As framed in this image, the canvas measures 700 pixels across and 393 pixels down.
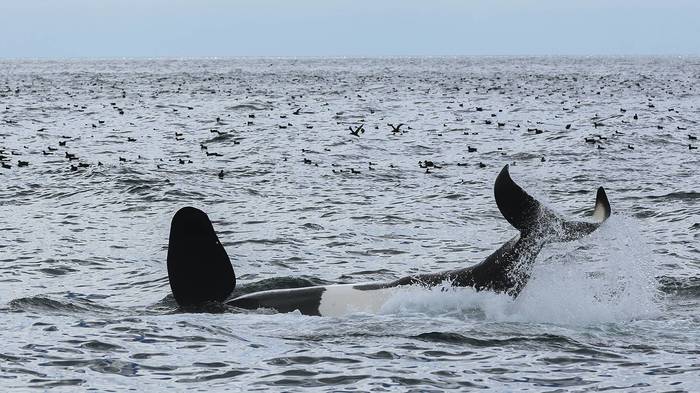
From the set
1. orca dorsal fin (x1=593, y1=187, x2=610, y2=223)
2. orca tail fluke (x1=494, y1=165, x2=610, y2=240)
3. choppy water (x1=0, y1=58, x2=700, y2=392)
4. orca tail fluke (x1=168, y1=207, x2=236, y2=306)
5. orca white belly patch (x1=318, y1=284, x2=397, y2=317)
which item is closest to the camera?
choppy water (x1=0, y1=58, x2=700, y2=392)

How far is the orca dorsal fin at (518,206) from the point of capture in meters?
12.0

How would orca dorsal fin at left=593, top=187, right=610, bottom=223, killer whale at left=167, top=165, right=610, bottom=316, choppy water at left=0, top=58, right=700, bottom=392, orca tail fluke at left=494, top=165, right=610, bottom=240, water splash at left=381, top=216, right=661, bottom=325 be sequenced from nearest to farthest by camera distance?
choppy water at left=0, top=58, right=700, bottom=392 < orca dorsal fin at left=593, top=187, right=610, bottom=223 < orca tail fluke at left=494, top=165, right=610, bottom=240 < killer whale at left=167, top=165, right=610, bottom=316 < water splash at left=381, top=216, right=661, bottom=325

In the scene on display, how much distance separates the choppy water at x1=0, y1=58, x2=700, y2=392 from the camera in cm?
1088

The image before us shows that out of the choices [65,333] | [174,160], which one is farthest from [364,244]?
[174,160]

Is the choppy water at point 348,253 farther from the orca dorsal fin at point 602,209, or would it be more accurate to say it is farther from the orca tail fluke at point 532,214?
the orca dorsal fin at point 602,209

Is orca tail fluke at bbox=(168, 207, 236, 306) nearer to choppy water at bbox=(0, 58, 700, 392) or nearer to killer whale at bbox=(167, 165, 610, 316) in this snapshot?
killer whale at bbox=(167, 165, 610, 316)

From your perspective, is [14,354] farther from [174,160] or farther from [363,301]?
[174,160]

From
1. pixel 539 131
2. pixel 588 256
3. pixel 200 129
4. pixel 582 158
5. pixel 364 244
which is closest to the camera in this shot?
pixel 588 256

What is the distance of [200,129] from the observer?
4497 centimetres

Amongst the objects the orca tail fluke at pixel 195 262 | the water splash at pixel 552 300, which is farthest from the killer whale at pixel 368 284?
the water splash at pixel 552 300

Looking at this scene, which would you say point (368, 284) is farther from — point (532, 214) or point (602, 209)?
point (602, 209)

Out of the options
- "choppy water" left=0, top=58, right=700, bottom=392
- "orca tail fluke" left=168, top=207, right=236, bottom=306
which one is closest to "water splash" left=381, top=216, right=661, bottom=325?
"choppy water" left=0, top=58, right=700, bottom=392

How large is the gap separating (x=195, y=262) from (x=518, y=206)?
3.78 m

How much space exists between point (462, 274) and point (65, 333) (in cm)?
415
